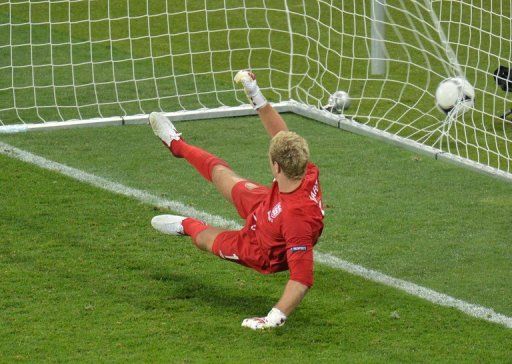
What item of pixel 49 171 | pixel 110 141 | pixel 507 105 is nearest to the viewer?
pixel 49 171

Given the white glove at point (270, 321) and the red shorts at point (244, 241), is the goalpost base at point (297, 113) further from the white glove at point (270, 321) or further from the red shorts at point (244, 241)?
the white glove at point (270, 321)

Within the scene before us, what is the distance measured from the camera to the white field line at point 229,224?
675 cm

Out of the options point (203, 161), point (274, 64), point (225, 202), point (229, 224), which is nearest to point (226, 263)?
point (203, 161)

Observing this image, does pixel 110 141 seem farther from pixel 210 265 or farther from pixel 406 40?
pixel 406 40

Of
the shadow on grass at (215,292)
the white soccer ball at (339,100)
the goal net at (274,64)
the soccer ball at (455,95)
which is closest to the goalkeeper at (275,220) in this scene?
the shadow on grass at (215,292)

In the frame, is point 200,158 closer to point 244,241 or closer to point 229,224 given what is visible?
point 244,241

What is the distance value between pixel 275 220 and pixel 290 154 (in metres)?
0.36

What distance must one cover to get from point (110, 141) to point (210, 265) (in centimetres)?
283

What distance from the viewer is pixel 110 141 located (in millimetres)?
9922

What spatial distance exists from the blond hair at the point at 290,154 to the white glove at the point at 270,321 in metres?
0.74

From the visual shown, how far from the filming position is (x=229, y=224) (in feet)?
26.8

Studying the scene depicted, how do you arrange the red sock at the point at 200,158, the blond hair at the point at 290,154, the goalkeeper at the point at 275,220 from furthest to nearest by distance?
the red sock at the point at 200,158 → the blond hair at the point at 290,154 → the goalkeeper at the point at 275,220

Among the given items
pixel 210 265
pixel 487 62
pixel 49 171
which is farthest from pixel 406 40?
pixel 210 265

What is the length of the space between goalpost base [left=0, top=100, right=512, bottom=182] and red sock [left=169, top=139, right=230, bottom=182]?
258 centimetres
